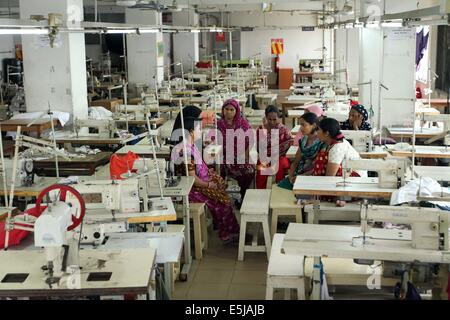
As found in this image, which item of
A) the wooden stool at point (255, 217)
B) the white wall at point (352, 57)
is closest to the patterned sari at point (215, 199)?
the wooden stool at point (255, 217)

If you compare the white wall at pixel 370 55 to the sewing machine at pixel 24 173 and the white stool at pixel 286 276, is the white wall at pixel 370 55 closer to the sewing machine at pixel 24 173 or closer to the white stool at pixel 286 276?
the sewing machine at pixel 24 173

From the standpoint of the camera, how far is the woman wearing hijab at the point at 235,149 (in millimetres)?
7500

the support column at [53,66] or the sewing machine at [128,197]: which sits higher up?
the support column at [53,66]

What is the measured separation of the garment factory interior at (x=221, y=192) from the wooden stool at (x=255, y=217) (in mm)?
13

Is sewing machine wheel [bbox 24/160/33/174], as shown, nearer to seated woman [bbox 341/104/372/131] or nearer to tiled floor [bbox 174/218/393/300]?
tiled floor [bbox 174/218/393/300]

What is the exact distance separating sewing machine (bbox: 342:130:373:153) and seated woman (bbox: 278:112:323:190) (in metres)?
0.57

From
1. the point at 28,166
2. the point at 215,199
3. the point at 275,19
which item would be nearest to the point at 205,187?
the point at 215,199

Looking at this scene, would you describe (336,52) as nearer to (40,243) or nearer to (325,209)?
(325,209)

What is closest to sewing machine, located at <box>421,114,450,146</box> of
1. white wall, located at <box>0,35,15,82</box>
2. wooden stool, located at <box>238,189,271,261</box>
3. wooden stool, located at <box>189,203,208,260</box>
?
wooden stool, located at <box>238,189,271,261</box>

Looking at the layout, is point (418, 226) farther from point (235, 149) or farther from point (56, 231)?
point (235, 149)

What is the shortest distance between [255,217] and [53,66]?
5.16 meters

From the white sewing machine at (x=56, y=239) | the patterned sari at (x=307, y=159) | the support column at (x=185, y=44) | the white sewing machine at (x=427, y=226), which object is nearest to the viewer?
the white sewing machine at (x=56, y=239)

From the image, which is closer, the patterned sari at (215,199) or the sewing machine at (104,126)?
the patterned sari at (215,199)

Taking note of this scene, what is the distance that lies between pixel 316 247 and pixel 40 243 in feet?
5.10
